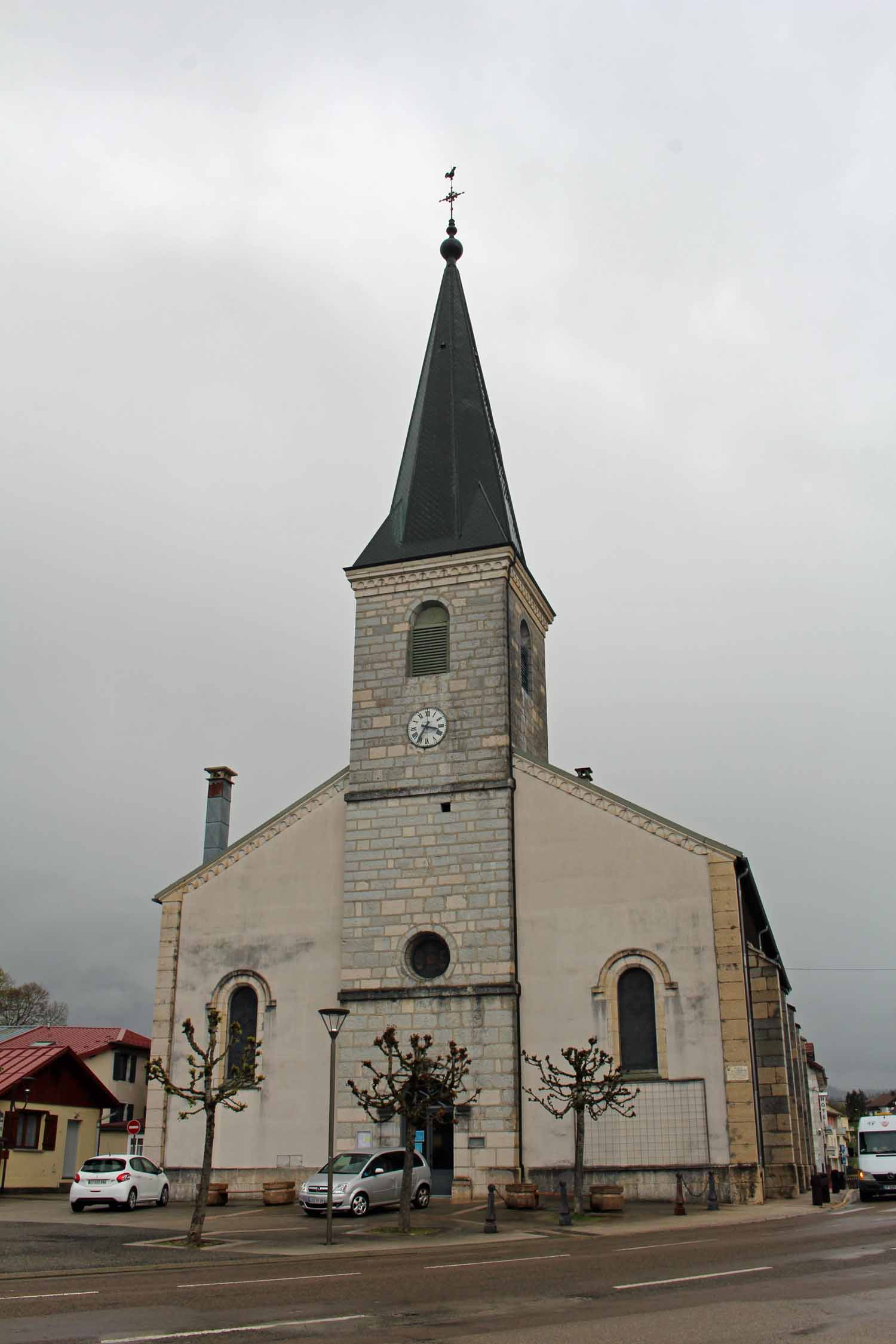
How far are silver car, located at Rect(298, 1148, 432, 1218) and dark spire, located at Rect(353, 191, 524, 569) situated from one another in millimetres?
15276

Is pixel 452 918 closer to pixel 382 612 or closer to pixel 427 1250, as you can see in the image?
pixel 382 612

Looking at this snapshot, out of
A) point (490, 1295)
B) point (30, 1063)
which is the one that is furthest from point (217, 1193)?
point (490, 1295)

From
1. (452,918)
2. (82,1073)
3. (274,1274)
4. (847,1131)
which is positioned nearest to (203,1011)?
(452,918)

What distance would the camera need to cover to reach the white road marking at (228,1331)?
28.1ft

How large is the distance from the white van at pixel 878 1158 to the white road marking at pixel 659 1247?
1394cm

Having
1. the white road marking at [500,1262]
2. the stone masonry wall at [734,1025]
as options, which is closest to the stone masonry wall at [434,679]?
the stone masonry wall at [734,1025]

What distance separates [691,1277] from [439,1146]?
16.3 meters

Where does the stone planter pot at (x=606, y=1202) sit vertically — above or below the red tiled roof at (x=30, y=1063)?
below

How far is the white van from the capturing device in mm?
29219

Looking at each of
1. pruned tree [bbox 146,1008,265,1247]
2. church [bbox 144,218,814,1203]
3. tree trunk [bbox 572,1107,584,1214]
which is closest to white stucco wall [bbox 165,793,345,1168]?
church [bbox 144,218,814,1203]

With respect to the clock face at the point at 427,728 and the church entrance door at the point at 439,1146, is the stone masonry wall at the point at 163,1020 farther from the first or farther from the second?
the clock face at the point at 427,728

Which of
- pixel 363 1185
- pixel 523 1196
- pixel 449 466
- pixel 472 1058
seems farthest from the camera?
pixel 449 466

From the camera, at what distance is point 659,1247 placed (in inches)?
647

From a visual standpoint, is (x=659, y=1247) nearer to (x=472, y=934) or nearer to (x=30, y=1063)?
(x=472, y=934)
